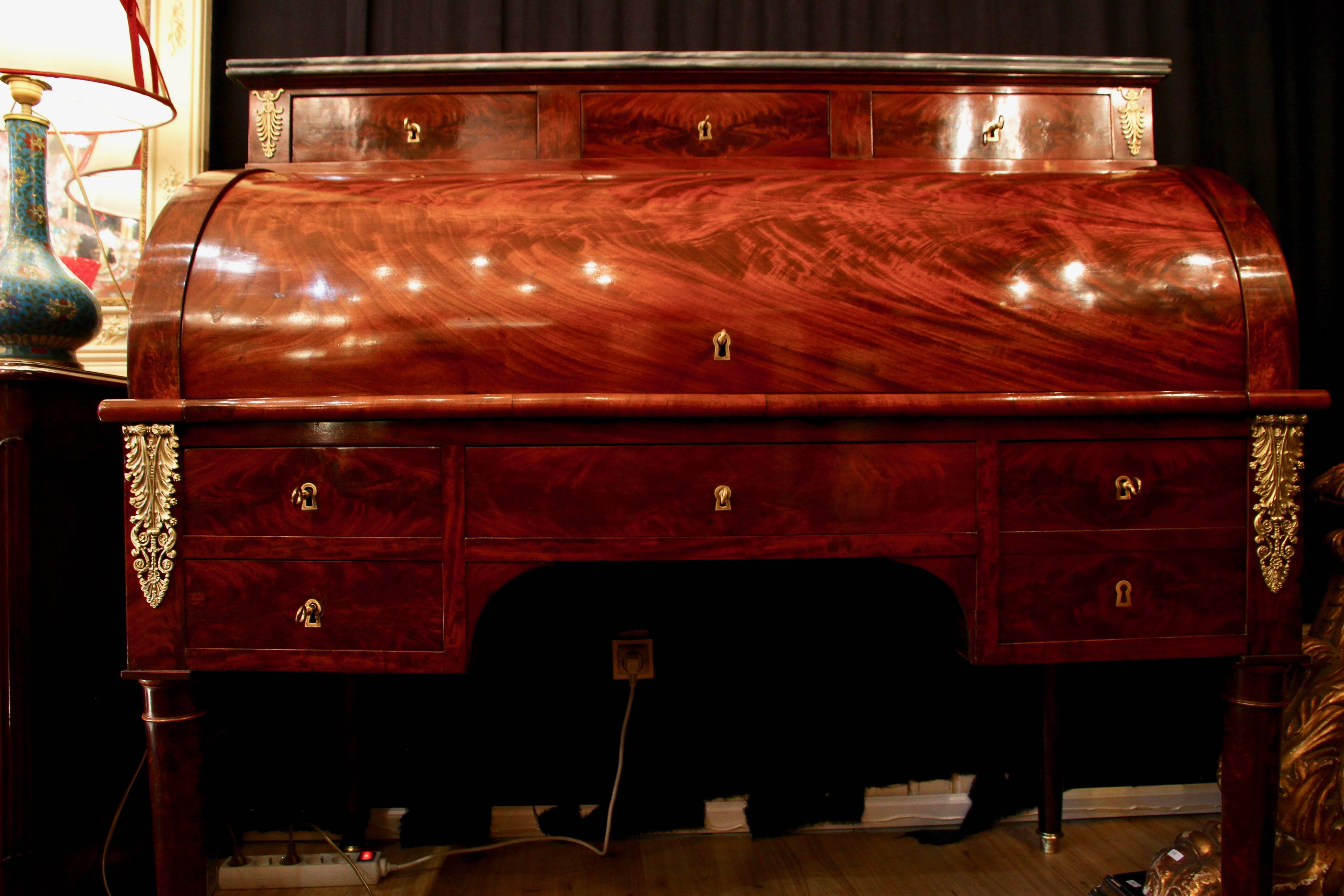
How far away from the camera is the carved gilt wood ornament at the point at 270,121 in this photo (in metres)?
1.30

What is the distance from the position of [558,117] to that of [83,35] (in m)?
0.79

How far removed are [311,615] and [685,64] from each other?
1.07 metres

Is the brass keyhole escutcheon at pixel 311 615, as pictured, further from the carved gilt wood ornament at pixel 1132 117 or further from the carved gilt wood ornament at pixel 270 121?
the carved gilt wood ornament at pixel 1132 117

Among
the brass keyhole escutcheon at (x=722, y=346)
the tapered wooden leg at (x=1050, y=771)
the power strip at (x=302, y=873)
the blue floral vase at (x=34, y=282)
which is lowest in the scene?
the power strip at (x=302, y=873)

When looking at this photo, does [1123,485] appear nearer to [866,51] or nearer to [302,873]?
[866,51]

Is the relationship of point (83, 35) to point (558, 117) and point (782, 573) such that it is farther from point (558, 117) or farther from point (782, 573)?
point (782, 573)

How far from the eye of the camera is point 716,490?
3.38ft

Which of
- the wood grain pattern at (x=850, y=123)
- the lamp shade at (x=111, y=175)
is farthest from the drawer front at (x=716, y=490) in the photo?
the lamp shade at (x=111, y=175)

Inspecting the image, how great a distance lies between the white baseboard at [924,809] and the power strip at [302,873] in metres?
0.16

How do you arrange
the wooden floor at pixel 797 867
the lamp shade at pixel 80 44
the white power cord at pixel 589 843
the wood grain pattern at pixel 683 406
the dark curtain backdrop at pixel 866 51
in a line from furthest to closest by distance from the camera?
the dark curtain backdrop at pixel 866 51, the white power cord at pixel 589 843, the wooden floor at pixel 797 867, the lamp shade at pixel 80 44, the wood grain pattern at pixel 683 406

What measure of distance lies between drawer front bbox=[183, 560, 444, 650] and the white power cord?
69 cm

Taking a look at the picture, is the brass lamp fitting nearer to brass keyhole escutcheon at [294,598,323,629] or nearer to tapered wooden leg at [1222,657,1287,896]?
brass keyhole escutcheon at [294,598,323,629]

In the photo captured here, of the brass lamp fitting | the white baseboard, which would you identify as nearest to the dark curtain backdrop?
the white baseboard

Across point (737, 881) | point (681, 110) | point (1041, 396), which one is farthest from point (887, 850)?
point (681, 110)
